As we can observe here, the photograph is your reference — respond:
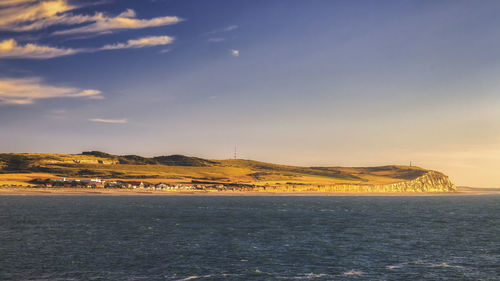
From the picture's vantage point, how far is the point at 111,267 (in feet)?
157

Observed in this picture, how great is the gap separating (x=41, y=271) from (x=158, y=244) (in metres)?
21.3

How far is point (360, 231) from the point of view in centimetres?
8619

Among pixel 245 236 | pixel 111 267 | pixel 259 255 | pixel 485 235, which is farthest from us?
pixel 485 235

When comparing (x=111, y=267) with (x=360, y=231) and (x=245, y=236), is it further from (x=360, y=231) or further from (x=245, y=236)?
(x=360, y=231)

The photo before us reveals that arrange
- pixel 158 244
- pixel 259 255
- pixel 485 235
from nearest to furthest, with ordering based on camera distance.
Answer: pixel 259 255, pixel 158 244, pixel 485 235

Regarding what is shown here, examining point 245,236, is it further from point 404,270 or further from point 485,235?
point 485,235

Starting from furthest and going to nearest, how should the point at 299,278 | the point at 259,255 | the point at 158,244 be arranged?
the point at 158,244 < the point at 259,255 < the point at 299,278

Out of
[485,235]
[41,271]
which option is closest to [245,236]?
[41,271]

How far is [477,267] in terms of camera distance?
52125 millimetres

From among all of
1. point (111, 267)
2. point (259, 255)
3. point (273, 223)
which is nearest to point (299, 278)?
point (259, 255)

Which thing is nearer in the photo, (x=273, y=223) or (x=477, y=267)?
(x=477, y=267)

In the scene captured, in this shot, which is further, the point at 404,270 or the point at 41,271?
the point at 404,270

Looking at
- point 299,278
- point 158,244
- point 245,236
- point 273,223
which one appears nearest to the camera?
point 299,278

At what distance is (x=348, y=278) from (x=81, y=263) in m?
31.0
